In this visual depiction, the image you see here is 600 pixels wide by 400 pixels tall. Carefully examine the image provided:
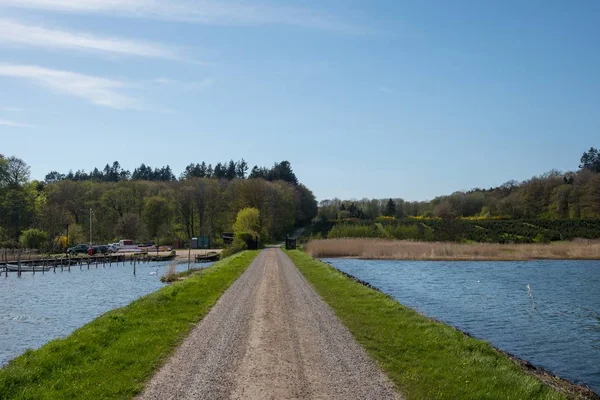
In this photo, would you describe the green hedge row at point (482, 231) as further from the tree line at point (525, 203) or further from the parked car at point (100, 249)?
the parked car at point (100, 249)

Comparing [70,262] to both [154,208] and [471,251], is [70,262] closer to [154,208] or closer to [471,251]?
[154,208]

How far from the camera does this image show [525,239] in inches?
3012

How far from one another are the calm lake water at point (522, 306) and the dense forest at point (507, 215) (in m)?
30.3

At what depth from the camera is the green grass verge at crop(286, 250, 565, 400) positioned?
897 centimetres

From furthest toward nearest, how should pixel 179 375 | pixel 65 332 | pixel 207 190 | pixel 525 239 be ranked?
pixel 207 190, pixel 525 239, pixel 65 332, pixel 179 375

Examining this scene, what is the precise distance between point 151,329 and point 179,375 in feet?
16.4

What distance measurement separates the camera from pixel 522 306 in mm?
24078

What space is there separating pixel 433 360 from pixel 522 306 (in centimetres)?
1498

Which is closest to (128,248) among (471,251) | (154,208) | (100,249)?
(100,249)

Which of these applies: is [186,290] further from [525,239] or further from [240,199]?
[240,199]

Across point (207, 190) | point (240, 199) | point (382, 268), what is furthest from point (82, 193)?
point (382, 268)

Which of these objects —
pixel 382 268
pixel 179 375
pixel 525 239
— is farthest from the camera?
pixel 525 239

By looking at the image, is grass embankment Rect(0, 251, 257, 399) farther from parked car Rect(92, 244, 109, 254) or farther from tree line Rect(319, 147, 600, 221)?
tree line Rect(319, 147, 600, 221)

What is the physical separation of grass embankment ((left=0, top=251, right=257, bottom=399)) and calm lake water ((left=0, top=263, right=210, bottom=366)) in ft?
12.2
